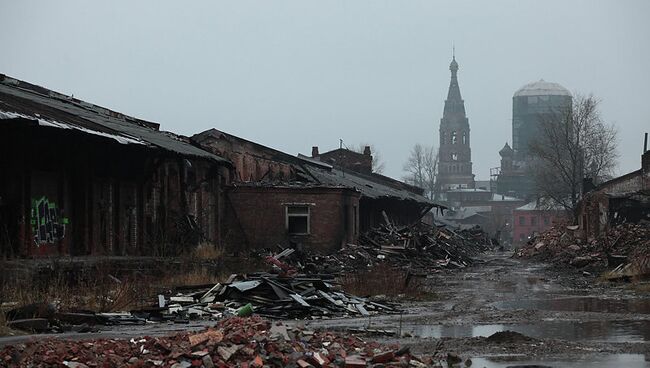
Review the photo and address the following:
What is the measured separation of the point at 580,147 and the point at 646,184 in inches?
905

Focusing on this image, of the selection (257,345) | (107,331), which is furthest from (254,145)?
(257,345)

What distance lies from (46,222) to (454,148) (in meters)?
147

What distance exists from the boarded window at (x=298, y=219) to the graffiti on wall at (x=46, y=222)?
1514cm

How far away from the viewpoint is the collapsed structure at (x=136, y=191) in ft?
70.2

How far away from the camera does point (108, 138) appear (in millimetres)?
22734

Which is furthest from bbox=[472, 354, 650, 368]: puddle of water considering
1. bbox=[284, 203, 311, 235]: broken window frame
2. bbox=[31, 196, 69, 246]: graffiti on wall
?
bbox=[284, 203, 311, 235]: broken window frame

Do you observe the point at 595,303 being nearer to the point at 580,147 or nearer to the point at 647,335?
the point at 647,335

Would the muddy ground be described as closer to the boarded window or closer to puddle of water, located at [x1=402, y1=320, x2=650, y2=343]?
puddle of water, located at [x1=402, y1=320, x2=650, y2=343]

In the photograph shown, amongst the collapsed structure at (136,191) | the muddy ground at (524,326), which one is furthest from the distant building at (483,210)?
the muddy ground at (524,326)

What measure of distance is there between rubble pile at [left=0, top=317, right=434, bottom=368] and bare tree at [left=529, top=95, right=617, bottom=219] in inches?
2345

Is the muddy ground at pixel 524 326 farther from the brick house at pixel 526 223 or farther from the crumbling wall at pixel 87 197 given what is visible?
the brick house at pixel 526 223

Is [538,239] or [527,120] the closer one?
[538,239]

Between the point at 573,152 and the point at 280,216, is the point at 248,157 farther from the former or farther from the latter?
the point at 573,152

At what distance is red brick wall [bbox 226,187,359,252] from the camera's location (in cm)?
3744
